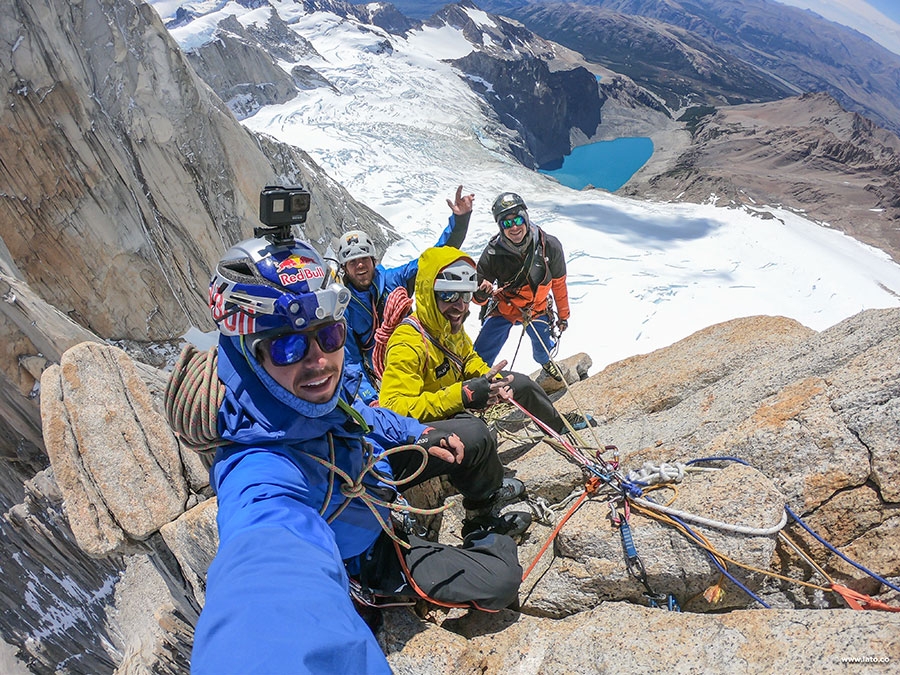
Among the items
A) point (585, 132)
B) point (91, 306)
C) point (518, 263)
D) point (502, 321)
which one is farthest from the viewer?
point (585, 132)

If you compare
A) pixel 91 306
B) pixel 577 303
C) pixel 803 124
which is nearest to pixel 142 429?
pixel 91 306

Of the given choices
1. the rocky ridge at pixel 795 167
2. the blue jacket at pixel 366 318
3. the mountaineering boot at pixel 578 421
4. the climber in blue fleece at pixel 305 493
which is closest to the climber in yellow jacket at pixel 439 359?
the climber in blue fleece at pixel 305 493

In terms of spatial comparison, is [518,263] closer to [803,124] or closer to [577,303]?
[577,303]

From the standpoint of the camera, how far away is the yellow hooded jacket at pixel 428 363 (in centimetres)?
339

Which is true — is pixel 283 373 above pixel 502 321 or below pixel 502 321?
above

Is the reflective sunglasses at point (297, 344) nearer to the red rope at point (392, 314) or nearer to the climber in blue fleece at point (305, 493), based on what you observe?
the climber in blue fleece at point (305, 493)

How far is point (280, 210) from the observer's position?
81.2 inches

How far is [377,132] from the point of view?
40688 millimetres

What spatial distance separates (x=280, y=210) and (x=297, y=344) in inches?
23.0

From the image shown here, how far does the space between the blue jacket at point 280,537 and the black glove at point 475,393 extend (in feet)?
3.30

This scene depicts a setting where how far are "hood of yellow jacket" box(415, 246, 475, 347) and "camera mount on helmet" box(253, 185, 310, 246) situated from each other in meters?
1.60

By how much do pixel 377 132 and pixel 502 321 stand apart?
3899 cm

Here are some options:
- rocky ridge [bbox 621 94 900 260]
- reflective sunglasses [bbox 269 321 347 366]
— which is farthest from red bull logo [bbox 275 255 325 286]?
rocky ridge [bbox 621 94 900 260]

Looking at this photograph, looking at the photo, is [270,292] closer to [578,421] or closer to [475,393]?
[475,393]
